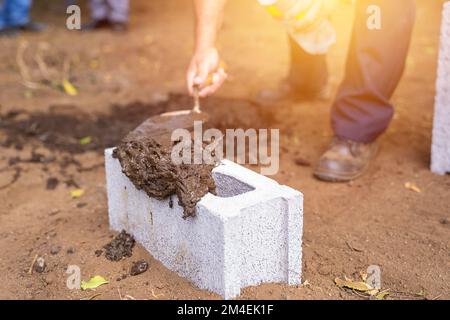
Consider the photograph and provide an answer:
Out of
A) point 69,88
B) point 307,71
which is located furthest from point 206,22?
point 69,88

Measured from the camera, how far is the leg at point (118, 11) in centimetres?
661

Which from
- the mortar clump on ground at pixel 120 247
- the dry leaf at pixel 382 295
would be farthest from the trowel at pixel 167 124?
the dry leaf at pixel 382 295

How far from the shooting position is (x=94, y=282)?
2.42 m

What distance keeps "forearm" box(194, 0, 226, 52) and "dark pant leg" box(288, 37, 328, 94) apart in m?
1.27

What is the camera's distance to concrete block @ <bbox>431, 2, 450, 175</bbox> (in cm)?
305

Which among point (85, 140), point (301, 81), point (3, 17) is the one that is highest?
point (3, 17)

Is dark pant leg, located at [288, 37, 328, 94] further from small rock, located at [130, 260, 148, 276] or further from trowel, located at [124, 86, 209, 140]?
small rock, located at [130, 260, 148, 276]

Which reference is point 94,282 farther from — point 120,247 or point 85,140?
point 85,140

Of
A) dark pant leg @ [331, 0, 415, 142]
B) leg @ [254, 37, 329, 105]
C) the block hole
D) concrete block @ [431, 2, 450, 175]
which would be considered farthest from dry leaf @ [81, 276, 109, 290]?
leg @ [254, 37, 329, 105]

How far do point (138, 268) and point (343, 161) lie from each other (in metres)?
1.37

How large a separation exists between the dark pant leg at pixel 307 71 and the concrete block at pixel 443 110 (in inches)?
46.7

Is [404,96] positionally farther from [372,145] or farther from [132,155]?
[132,155]

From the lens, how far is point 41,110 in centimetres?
438
